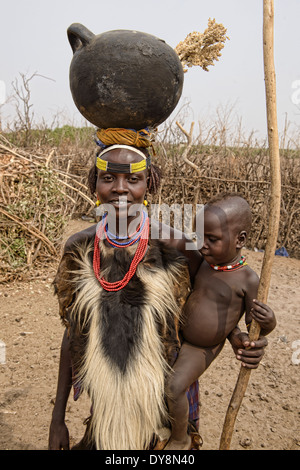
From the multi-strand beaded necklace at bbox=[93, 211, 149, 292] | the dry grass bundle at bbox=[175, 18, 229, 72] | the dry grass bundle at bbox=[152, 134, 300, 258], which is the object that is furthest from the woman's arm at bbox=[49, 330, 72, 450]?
the dry grass bundle at bbox=[152, 134, 300, 258]

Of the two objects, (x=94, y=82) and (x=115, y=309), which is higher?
(x=94, y=82)

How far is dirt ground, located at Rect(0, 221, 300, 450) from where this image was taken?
308cm

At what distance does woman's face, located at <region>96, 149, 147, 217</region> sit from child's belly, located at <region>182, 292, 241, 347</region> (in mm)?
506

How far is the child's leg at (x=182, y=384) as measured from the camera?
1.64 metres

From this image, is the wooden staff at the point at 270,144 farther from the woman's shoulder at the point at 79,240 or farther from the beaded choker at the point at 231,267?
the woman's shoulder at the point at 79,240

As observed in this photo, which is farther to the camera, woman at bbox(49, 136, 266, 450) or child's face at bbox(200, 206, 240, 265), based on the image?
child's face at bbox(200, 206, 240, 265)

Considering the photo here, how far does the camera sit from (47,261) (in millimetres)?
6133

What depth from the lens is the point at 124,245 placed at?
5.63 ft

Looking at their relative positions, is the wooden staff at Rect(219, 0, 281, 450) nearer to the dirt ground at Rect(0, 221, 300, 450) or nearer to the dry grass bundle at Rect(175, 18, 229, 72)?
the dry grass bundle at Rect(175, 18, 229, 72)

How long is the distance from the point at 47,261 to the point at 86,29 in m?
4.91

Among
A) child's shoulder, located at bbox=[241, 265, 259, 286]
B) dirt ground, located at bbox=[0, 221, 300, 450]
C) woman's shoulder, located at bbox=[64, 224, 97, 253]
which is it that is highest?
woman's shoulder, located at bbox=[64, 224, 97, 253]

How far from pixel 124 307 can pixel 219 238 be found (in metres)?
0.48

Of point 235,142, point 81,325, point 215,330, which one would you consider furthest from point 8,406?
point 235,142
